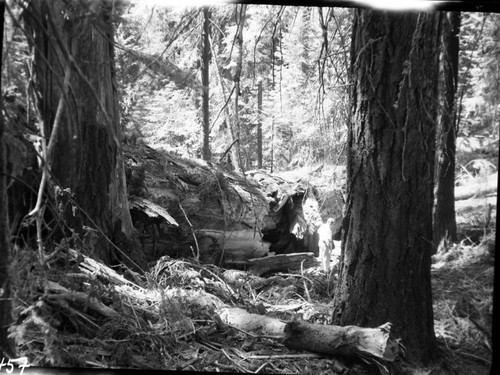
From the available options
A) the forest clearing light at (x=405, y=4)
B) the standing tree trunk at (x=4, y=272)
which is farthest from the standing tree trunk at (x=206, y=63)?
the standing tree trunk at (x=4, y=272)

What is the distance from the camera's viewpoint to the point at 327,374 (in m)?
2.76

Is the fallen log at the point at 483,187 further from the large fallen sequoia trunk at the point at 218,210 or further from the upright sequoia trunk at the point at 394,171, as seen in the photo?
the large fallen sequoia trunk at the point at 218,210

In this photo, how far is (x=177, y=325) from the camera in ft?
9.77

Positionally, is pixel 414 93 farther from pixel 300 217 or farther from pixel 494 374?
pixel 300 217

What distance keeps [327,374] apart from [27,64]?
232cm

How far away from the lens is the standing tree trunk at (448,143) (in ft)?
9.31

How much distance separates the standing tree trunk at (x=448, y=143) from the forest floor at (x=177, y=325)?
0.34 feet

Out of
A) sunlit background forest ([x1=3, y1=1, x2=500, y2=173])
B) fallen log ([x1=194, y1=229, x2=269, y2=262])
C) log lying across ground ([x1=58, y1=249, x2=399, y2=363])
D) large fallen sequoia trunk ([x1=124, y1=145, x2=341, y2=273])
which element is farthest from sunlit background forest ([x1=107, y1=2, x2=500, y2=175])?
log lying across ground ([x1=58, y1=249, x2=399, y2=363])

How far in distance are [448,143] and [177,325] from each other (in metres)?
2.00

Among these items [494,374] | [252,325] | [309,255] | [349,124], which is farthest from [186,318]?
[309,255]

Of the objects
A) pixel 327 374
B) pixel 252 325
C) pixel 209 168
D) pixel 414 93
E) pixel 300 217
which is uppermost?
pixel 414 93

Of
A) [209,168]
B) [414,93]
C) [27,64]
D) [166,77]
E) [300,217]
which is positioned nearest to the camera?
[27,64]

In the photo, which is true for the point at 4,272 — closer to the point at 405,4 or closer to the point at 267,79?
the point at 267,79

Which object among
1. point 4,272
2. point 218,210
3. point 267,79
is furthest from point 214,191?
point 4,272
